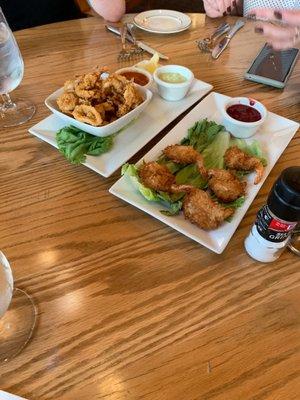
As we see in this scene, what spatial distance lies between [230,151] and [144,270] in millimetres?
457

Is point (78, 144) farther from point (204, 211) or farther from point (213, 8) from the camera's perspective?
point (213, 8)

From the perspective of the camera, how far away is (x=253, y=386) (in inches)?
26.0

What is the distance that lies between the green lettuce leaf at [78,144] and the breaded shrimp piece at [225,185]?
325mm

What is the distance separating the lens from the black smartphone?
55.3 inches

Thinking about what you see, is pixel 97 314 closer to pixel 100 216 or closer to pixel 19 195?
pixel 100 216

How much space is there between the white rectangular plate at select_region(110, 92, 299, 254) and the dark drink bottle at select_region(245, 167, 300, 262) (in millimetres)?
75

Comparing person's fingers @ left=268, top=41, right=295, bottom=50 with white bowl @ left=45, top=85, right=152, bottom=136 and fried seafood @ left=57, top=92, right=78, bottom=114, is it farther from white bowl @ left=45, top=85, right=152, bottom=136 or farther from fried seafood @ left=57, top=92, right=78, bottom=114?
fried seafood @ left=57, top=92, right=78, bottom=114

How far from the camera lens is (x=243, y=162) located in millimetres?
1025

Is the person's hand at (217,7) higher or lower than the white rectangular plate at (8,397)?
higher

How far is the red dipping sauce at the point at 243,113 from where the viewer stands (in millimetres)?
1162

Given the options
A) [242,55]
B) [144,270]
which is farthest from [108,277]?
[242,55]

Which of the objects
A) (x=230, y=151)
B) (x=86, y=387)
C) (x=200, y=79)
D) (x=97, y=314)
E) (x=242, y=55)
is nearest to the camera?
(x=86, y=387)

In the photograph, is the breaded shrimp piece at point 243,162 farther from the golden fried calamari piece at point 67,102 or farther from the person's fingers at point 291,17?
the person's fingers at point 291,17

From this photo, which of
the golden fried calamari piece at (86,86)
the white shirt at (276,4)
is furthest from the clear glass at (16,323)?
the white shirt at (276,4)
